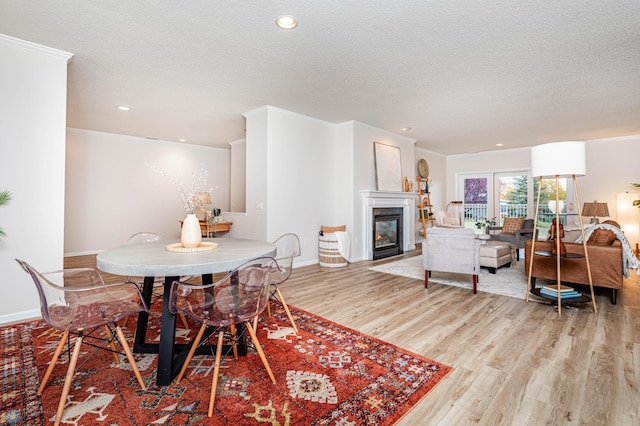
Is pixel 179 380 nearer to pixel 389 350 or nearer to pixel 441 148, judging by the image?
pixel 389 350

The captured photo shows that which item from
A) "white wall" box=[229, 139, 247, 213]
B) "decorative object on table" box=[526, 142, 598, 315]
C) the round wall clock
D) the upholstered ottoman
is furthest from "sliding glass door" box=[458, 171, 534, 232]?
"white wall" box=[229, 139, 247, 213]

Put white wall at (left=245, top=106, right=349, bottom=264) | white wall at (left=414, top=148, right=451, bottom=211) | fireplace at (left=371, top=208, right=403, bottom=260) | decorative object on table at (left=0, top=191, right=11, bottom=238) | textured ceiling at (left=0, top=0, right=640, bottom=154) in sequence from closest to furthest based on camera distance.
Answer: textured ceiling at (left=0, top=0, right=640, bottom=154)
decorative object on table at (left=0, top=191, right=11, bottom=238)
white wall at (left=245, top=106, right=349, bottom=264)
fireplace at (left=371, top=208, right=403, bottom=260)
white wall at (left=414, top=148, right=451, bottom=211)

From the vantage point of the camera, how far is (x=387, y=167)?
21.5 ft

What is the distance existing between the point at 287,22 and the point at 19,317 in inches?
142

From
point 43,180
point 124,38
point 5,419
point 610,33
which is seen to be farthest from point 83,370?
point 610,33

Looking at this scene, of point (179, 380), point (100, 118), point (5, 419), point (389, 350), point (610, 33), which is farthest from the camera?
point (100, 118)

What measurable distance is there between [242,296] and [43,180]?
2.59 m

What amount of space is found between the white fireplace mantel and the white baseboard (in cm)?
473

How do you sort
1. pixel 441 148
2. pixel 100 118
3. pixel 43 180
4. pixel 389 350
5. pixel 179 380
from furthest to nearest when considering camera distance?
pixel 441 148, pixel 100 118, pixel 43 180, pixel 389 350, pixel 179 380

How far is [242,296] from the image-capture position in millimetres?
1932

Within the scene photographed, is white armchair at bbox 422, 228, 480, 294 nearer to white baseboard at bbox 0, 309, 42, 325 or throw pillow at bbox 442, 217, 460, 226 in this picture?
throw pillow at bbox 442, 217, 460, 226

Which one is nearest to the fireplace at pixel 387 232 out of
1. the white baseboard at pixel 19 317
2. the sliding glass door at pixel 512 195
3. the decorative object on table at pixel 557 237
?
the decorative object on table at pixel 557 237

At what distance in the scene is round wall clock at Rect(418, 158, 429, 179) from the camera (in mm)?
8184

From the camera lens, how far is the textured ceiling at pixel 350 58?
8.19ft
